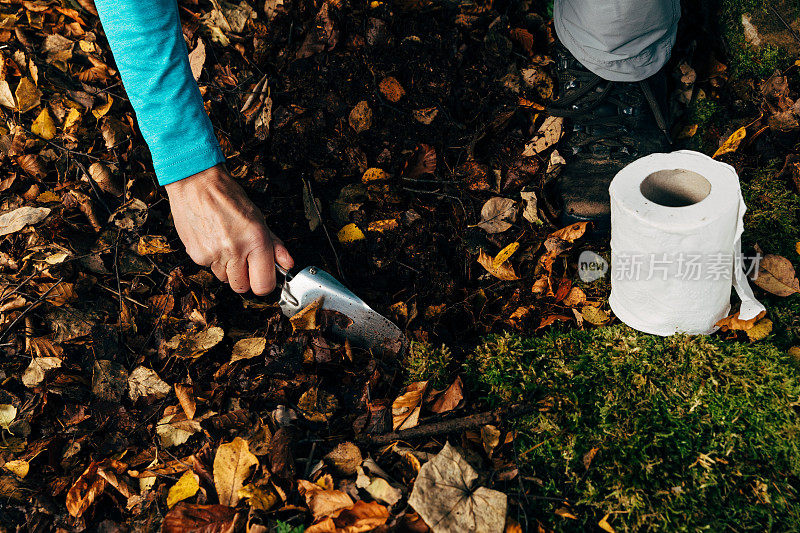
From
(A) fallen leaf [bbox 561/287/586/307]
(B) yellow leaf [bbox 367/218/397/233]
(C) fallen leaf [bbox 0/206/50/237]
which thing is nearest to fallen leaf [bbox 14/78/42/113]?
(C) fallen leaf [bbox 0/206/50/237]

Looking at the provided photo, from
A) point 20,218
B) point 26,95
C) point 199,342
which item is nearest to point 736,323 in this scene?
point 199,342

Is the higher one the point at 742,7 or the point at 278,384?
the point at 742,7

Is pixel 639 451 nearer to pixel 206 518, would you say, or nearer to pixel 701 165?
pixel 701 165

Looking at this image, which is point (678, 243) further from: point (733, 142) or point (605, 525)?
point (733, 142)

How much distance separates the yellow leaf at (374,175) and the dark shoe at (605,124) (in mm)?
778

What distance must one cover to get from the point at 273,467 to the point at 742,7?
9.55ft

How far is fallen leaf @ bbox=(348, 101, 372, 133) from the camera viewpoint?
255 cm

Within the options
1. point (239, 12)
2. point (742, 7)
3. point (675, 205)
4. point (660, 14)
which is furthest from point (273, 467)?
point (742, 7)

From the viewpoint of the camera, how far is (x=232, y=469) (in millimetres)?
1727

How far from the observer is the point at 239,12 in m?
2.76

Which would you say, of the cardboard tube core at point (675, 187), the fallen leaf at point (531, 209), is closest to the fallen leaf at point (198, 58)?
the fallen leaf at point (531, 209)

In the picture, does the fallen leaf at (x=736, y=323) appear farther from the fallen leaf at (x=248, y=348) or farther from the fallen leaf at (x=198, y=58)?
the fallen leaf at (x=198, y=58)

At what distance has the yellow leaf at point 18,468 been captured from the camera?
1.86m

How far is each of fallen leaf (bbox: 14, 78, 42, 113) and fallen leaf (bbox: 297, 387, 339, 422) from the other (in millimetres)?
1910
